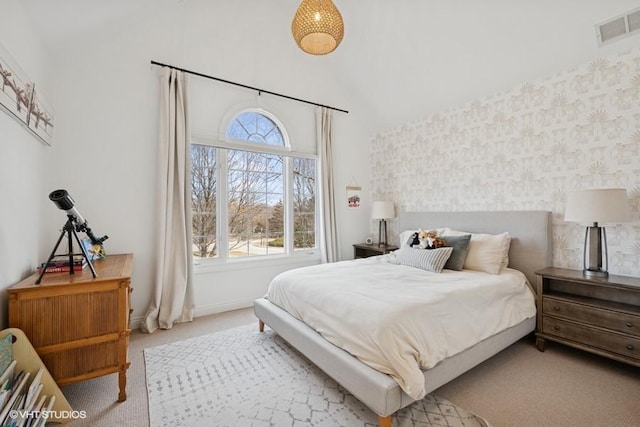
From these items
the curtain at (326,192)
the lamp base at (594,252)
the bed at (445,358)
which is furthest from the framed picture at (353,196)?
the lamp base at (594,252)

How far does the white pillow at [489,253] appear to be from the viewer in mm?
2742

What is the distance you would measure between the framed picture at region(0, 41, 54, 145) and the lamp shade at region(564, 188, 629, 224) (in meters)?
3.99

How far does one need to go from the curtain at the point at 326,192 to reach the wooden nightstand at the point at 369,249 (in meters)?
0.37

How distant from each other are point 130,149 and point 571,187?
439cm

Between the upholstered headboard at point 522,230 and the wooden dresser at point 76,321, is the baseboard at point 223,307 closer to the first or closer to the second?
the wooden dresser at point 76,321

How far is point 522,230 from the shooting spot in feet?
9.65

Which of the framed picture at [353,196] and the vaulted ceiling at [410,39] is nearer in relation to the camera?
the vaulted ceiling at [410,39]

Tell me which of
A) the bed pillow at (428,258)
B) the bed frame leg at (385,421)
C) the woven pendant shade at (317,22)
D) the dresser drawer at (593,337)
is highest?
the woven pendant shade at (317,22)

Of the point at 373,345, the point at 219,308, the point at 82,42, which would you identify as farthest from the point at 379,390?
the point at 82,42

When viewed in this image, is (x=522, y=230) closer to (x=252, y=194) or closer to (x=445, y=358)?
(x=445, y=358)

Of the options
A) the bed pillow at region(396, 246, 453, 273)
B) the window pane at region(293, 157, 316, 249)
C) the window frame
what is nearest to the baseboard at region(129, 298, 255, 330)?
the window frame

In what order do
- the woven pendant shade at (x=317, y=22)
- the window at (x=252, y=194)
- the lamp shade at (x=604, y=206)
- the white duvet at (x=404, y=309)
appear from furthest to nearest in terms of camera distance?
the window at (x=252, y=194), the lamp shade at (x=604, y=206), the woven pendant shade at (x=317, y=22), the white duvet at (x=404, y=309)

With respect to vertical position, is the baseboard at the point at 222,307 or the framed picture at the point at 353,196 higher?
the framed picture at the point at 353,196

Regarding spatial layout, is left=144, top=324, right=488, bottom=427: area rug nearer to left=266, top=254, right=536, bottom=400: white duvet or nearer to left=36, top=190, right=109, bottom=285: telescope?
left=266, top=254, right=536, bottom=400: white duvet
